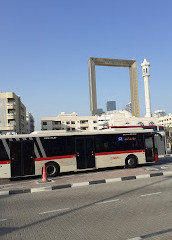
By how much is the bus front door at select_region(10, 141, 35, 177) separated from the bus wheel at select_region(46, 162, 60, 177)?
890mm

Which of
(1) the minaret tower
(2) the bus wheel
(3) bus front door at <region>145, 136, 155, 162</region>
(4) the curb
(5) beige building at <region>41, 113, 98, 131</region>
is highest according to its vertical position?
(1) the minaret tower

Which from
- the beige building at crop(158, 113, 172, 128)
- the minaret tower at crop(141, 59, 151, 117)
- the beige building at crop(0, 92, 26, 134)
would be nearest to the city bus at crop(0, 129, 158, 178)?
the beige building at crop(0, 92, 26, 134)

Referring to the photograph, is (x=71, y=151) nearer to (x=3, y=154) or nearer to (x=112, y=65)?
(x=3, y=154)

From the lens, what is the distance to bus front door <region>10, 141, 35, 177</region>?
42.8 ft

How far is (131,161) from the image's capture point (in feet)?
52.3

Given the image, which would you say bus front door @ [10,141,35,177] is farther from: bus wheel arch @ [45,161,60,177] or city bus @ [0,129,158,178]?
bus wheel arch @ [45,161,60,177]

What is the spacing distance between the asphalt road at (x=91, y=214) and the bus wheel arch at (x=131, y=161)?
5.33 meters

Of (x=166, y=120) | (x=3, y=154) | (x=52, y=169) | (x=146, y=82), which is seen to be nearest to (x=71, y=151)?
(x=52, y=169)

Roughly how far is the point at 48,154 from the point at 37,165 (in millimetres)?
883

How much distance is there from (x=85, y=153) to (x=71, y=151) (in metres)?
0.93

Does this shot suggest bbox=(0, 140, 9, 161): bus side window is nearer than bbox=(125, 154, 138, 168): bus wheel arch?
Yes

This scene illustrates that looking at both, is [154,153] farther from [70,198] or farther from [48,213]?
[48,213]

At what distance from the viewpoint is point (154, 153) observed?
16.5 m

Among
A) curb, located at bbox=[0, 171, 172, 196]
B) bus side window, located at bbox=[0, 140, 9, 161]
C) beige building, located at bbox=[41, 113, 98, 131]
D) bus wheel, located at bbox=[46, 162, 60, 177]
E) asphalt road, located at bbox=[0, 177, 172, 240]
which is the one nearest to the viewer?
A: asphalt road, located at bbox=[0, 177, 172, 240]
